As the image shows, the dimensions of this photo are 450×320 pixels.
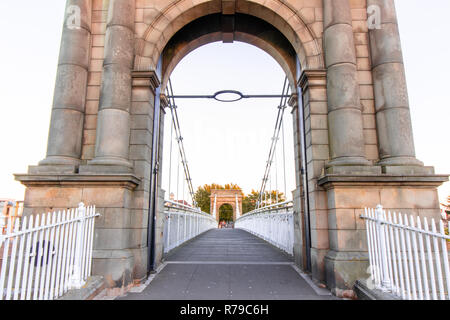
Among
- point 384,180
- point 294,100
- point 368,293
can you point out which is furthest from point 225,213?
point 368,293

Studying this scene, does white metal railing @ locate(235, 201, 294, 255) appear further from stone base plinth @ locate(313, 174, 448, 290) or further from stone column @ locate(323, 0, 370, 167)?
stone column @ locate(323, 0, 370, 167)

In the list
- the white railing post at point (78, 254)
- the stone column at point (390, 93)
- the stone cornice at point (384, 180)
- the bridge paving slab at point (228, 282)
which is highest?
the stone column at point (390, 93)

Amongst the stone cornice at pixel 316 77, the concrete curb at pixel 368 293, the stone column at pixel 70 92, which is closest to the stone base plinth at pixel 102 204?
the stone column at pixel 70 92

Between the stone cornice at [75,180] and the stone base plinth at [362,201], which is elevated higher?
the stone cornice at [75,180]

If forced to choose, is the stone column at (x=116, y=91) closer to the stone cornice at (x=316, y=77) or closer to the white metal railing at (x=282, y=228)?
the stone cornice at (x=316, y=77)

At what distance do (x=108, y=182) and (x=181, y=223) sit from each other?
5.16 meters

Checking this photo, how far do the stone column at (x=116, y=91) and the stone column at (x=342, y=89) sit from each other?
10.3ft

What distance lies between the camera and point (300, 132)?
17.1 feet

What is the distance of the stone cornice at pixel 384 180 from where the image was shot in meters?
3.82

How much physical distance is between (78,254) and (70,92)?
8.29ft

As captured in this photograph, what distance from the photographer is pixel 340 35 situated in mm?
4461
